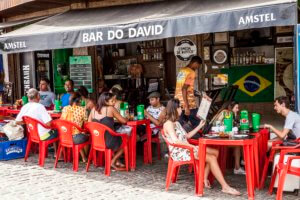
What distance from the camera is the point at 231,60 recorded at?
468 inches

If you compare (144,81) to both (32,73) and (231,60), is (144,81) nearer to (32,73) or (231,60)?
(231,60)

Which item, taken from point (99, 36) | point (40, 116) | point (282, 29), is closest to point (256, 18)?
point (99, 36)

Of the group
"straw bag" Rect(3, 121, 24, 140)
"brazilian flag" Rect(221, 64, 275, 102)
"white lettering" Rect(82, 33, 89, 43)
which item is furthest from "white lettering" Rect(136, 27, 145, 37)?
"brazilian flag" Rect(221, 64, 275, 102)

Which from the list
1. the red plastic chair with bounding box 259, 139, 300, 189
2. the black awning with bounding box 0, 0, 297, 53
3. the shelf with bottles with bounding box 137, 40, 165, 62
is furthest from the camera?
the shelf with bottles with bounding box 137, 40, 165, 62

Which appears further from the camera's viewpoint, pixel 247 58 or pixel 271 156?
pixel 247 58

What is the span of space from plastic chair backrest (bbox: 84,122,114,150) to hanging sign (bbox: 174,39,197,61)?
391 cm

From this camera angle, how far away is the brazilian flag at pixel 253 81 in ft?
37.9

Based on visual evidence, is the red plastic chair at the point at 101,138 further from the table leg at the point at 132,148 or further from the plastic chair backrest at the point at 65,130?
the plastic chair backrest at the point at 65,130

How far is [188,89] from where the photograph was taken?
7801mm

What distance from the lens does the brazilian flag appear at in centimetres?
1154

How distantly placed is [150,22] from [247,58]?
600 centimetres

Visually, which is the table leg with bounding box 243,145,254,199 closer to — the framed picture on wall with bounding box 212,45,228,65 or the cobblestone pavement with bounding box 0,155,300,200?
the cobblestone pavement with bounding box 0,155,300,200

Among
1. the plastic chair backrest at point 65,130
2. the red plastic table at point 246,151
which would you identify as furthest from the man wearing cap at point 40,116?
the red plastic table at point 246,151

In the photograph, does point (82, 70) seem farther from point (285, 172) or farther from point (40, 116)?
point (285, 172)
